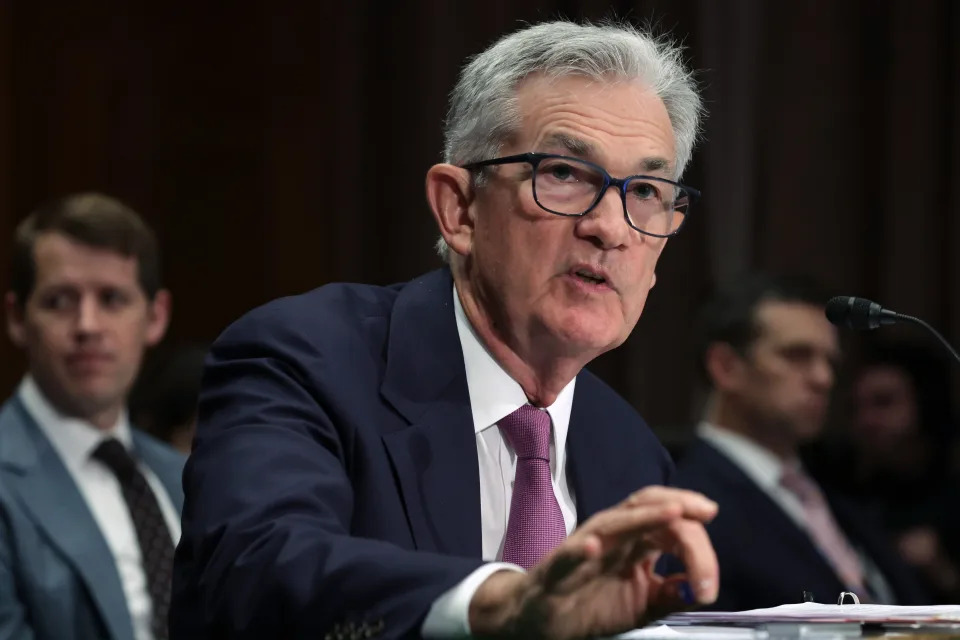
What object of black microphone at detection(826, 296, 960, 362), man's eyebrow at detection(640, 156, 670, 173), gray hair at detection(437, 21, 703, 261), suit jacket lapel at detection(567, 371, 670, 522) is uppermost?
gray hair at detection(437, 21, 703, 261)

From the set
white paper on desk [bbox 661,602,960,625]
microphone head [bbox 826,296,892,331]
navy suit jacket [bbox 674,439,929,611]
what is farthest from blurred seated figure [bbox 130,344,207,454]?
white paper on desk [bbox 661,602,960,625]

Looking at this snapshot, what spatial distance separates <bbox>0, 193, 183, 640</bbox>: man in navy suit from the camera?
2828 millimetres

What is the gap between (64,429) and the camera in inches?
121

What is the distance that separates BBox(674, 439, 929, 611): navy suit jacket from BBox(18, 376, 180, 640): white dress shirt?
1266 mm

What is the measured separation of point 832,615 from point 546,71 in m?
0.75

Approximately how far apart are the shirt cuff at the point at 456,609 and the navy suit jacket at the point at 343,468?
0.01 metres

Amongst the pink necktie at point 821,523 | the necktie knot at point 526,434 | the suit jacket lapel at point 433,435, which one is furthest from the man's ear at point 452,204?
the pink necktie at point 821,523

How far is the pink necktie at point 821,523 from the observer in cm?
393

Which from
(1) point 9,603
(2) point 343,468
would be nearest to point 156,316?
(1) point 9,603

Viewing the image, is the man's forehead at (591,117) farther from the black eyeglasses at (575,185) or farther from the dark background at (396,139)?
the dark background at (396,139)

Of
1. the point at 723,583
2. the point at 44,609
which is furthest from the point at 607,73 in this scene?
the point at 723,583

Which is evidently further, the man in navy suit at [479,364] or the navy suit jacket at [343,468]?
the man in navy suit at [479,364]

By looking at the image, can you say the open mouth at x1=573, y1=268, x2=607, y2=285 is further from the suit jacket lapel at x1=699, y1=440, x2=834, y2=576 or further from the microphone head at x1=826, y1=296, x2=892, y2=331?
the suit jacket lapel at x1=699, y1=440, x2=834, y2=576

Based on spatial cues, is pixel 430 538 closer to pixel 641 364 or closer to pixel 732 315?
pixel 732 315
